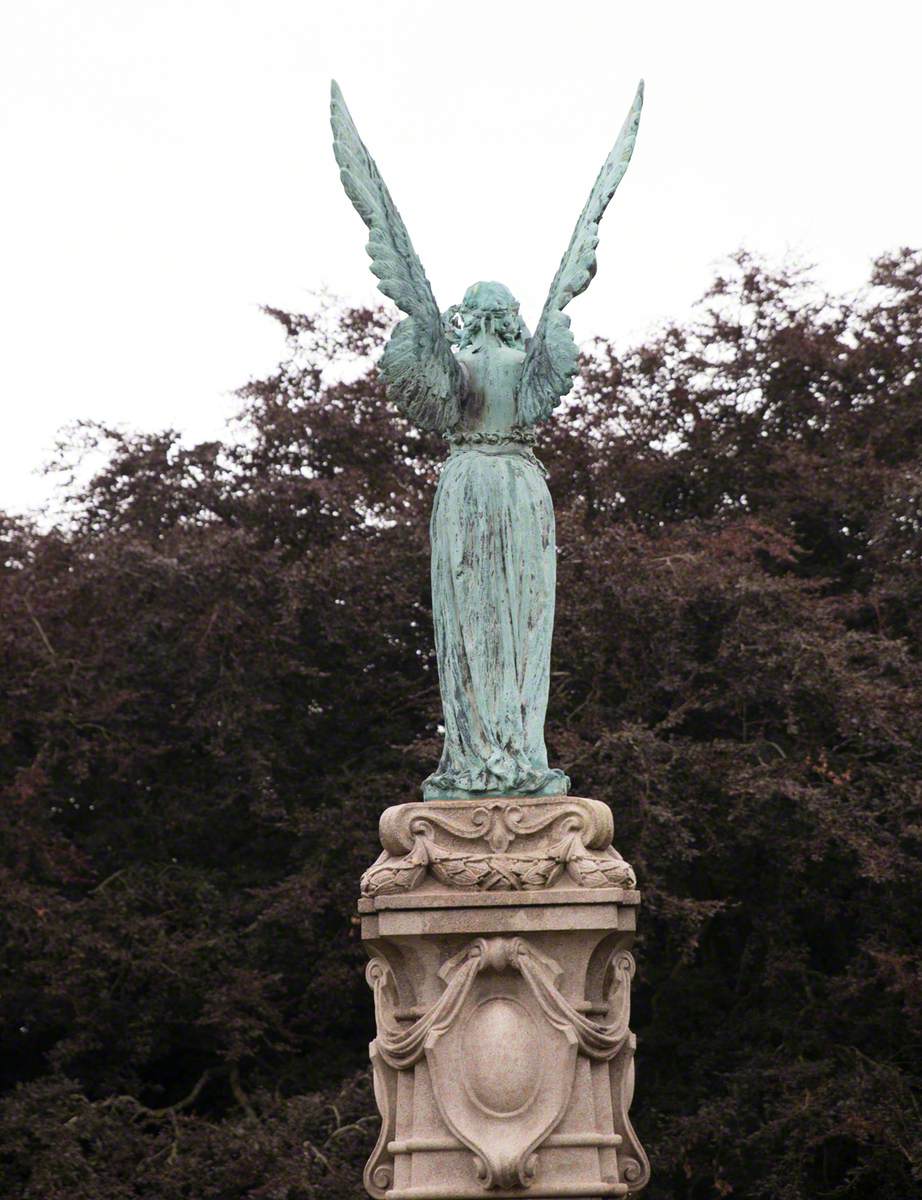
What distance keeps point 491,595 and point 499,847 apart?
1.03m

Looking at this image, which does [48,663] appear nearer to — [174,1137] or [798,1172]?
[174,1137]

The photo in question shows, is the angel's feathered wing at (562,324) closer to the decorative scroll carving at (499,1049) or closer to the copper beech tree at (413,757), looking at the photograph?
the decorative scroll carving at (499,1049)

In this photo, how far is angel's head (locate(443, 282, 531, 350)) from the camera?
891 cm

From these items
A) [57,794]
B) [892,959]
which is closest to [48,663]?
[57,794]

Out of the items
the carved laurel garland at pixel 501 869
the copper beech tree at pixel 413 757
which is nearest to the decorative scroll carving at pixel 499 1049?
the carved laurel garland at pixel 501 869

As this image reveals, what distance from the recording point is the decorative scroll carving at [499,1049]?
25.7 ft

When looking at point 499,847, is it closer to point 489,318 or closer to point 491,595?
point 491,595

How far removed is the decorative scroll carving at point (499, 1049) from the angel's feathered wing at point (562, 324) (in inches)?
83.0

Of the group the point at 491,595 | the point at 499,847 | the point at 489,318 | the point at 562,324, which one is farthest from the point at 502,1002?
the point at 489,318

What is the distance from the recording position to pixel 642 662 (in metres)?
16.2

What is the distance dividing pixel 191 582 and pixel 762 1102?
5.52m

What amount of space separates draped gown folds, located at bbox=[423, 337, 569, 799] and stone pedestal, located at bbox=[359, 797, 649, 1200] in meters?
0.29

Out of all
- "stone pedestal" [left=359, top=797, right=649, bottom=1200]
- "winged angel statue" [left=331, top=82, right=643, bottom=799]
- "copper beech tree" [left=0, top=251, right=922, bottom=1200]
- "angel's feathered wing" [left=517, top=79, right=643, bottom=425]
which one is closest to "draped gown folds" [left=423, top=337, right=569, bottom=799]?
"winged angel statue" [left=331, top=82, right=643, bottom=799]

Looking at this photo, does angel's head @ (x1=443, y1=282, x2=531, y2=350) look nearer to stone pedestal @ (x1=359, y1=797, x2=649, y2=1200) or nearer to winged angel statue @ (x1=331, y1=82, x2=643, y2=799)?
winged angel statue @ (x1=331, y1=82, x2=643, y2=799)
